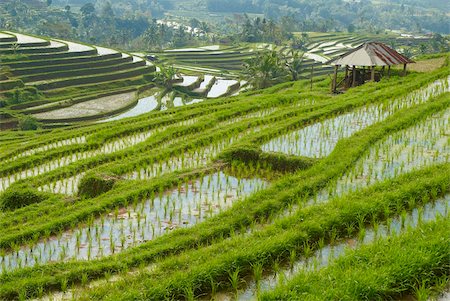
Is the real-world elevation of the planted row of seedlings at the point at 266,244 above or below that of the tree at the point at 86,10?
below

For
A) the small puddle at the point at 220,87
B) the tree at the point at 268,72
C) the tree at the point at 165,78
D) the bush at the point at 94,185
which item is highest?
the bush at the point at 94,185

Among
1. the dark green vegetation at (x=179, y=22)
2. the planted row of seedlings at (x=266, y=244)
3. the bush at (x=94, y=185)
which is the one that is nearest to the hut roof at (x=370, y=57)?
the planted row of seedlings at (x=266, y=244)

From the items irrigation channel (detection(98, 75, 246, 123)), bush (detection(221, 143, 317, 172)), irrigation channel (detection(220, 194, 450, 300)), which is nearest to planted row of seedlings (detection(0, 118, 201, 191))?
bush (detection(221, 143, 317, 172))

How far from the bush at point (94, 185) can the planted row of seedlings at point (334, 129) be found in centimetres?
277

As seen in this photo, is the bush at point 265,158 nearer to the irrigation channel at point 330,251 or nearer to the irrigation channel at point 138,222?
Answer: the irrigation channel at point 138,222

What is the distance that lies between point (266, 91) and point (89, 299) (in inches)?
647

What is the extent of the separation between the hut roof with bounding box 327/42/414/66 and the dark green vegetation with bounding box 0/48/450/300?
3.42m

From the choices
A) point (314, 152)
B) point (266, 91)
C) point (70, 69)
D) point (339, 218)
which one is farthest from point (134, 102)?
point (339, 218)

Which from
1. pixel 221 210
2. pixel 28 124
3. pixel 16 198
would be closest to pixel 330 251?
pixel 221 210

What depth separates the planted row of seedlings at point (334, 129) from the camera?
9.05 meters

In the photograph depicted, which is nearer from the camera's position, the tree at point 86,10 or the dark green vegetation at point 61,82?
the dark green vegetation at point 61,82

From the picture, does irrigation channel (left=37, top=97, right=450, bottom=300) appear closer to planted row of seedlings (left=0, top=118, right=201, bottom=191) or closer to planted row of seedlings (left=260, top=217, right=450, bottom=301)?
planted row of seedlings (left=260, top=217, right=450, bottom=301)

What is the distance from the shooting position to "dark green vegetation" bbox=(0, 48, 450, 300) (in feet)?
15.0

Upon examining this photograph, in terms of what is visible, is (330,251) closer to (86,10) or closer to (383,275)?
(383,275)
